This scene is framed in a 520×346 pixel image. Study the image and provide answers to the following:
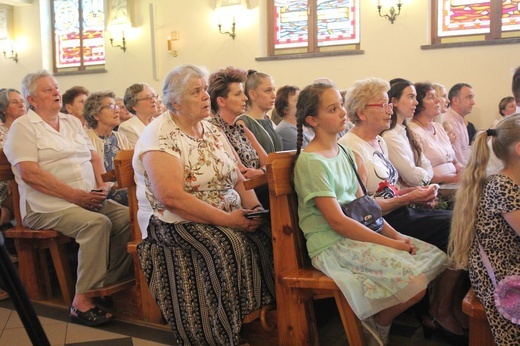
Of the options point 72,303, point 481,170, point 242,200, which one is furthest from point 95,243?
point 481,170

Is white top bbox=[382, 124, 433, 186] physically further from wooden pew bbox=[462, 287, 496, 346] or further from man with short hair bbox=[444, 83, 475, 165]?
man with short hair bbox=[444, 83, 475, 165]

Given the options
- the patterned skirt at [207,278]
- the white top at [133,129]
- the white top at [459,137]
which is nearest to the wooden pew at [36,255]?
the patterned skirt at [207,278]

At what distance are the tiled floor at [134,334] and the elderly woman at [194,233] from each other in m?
0.28

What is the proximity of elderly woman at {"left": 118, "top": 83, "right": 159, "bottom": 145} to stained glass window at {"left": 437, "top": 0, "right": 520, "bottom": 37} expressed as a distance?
4.61 meters

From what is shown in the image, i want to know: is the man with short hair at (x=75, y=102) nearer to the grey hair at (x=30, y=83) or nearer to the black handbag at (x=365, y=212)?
the grey hair at (x=30, y=83)

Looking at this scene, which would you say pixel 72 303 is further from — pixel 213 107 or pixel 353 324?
pixel 353 324

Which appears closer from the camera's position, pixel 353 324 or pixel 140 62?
pixel 353 324

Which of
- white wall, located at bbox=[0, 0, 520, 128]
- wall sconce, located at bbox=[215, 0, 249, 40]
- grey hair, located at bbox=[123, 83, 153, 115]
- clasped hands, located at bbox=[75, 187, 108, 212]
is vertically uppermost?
wall sconce, located at bbox=[215, 0, 249, 40]

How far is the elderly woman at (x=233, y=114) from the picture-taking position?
3244mm

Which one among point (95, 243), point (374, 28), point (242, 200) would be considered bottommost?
point (95, 243)

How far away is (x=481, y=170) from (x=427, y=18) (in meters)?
5.73

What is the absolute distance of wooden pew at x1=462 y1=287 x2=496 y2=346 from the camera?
199cm

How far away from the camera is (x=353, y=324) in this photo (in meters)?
2.23

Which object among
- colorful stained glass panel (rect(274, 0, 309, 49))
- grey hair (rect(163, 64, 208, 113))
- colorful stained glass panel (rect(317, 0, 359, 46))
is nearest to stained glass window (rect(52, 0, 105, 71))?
colorful stained glass panel (rect(274, 0, 309, 49))
